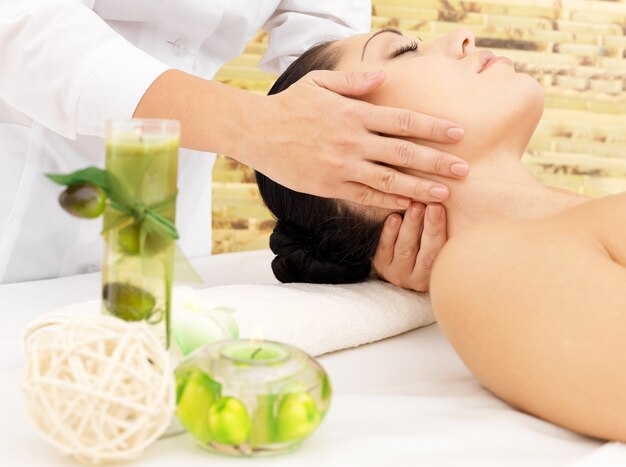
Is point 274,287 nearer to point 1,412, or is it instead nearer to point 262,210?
point 1,412

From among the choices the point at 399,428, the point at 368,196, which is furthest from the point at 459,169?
the point at 399,428

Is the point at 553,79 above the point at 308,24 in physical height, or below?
below

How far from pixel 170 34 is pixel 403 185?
77cm

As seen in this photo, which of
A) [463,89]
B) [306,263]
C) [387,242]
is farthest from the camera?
[306,263]

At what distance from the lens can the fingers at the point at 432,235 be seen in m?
1.50

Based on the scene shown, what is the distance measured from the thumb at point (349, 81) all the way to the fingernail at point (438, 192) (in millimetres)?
210

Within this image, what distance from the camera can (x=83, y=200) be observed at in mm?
866

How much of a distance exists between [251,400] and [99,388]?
16cm

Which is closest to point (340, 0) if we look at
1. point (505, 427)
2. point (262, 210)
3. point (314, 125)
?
point (314, 125)

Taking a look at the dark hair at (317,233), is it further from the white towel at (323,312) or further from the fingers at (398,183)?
the fingers at (398,183)

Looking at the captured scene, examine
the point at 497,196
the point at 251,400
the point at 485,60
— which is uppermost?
the point at 485,60

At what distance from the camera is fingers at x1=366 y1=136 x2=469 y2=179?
1406mm

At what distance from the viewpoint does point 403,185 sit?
1431 mm

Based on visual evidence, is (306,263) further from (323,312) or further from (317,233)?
(323,312)
